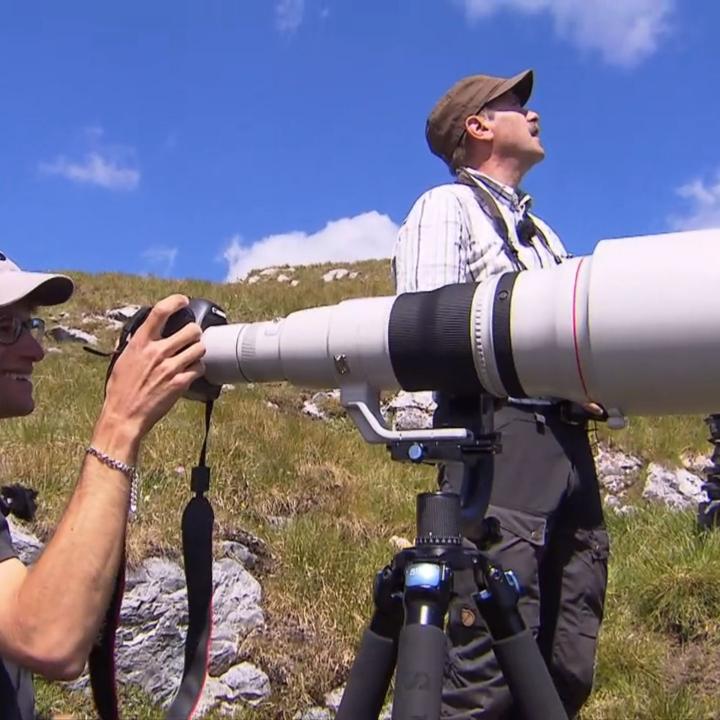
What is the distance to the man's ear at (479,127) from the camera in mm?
3246

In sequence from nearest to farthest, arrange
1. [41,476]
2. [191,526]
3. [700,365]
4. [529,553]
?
[700,365] → [191,526] → [529,553] → [41,476]

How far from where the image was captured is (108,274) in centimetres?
1764

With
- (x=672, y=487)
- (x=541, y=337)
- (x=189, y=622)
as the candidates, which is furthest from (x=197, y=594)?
(x=672, y=487)

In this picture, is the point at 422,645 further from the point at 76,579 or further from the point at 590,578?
the point at 590,578

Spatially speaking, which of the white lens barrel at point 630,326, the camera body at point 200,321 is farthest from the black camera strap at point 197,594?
the white lens barrel at point 630,326

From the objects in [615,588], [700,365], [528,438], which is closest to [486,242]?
[528,438]

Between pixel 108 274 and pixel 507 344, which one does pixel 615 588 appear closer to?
pixel 507 344

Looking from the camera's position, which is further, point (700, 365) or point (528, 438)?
point (528, 438)

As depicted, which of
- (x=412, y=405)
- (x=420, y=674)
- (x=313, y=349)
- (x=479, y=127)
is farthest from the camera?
(x=412, y=405)

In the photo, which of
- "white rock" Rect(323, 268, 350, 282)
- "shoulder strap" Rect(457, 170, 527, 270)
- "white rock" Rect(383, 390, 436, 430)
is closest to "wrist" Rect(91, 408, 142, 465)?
"shoulder strap" Rect(457, 170, 527, 270)

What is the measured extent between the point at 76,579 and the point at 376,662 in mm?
585

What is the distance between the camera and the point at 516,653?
1717 mm

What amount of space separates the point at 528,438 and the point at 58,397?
4.85 meters

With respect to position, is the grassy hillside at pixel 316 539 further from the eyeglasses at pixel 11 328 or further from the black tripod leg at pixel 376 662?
the black tripod leg at pixel 376 662
